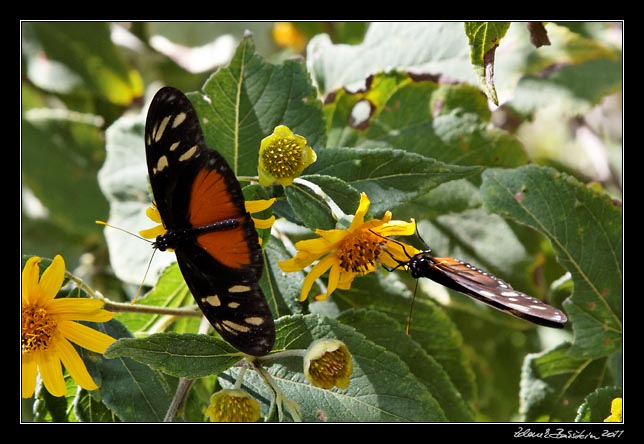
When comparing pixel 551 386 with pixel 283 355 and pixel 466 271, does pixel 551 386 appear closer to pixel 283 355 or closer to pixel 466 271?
pixel 466 271

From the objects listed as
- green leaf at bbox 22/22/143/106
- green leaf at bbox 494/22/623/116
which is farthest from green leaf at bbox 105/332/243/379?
green leaf at bbox 22/22/143/106

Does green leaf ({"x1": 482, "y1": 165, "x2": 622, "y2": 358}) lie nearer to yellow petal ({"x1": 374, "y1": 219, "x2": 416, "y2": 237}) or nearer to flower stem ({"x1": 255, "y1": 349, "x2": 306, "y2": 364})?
yellow petal ({"x1": 374, "y1": 219, "x2": 416, "y2": 237})

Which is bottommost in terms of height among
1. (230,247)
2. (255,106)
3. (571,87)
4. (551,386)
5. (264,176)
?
(551,386)

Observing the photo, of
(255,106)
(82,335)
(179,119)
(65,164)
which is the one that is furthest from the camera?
(65,164)

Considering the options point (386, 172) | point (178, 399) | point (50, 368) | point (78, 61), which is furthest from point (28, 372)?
point (78, 61)

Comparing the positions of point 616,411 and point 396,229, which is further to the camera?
point 616,411

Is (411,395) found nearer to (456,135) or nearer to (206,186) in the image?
(206,186)

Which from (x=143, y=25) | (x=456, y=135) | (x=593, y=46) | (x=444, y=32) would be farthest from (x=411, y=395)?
(x=143, y=25)
